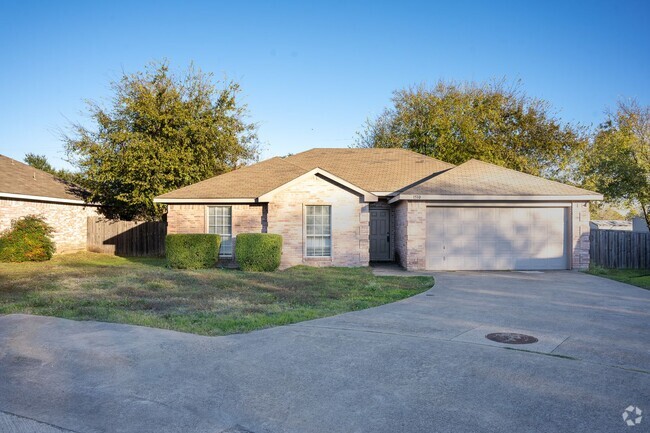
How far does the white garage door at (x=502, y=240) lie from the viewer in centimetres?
1691

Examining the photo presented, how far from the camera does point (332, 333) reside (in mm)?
7301

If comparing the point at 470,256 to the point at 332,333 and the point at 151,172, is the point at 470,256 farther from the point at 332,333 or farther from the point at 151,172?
the point at 151,172

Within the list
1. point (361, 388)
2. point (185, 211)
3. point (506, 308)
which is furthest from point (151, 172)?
point (361, 388)

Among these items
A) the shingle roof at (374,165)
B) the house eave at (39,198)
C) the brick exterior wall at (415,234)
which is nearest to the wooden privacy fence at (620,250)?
the shingle roof at (374,165)

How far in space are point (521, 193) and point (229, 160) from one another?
19350mm

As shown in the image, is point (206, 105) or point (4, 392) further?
point (206, 105)

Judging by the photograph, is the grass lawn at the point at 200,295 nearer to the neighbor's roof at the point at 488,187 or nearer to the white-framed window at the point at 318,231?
the white-framed window at the point at 318,231

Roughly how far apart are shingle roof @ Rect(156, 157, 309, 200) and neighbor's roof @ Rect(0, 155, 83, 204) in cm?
777

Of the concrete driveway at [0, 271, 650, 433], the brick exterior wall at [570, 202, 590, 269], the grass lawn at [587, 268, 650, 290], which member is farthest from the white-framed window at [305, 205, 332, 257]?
the concrete driveway at [0, 271, 650, 433]

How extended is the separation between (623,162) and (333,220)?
1991 cm

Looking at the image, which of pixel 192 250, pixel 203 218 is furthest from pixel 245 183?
pixel 192 250

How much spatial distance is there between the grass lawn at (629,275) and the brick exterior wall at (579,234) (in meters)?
0.51

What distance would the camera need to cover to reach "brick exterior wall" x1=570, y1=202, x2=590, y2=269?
16.7 m

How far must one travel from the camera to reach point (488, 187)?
17156mm
